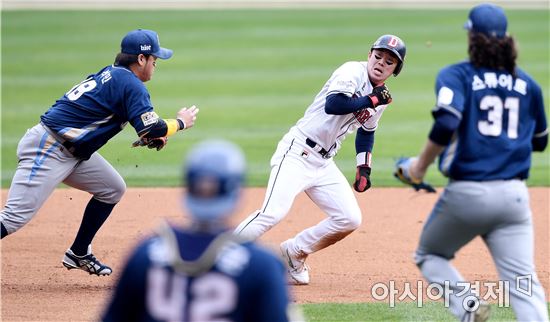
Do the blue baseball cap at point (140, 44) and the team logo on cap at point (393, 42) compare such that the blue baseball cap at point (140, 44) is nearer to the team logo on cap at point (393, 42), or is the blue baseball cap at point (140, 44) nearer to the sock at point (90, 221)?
the sock at point (90, 221)

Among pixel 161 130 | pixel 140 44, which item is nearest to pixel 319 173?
pixel 161 130

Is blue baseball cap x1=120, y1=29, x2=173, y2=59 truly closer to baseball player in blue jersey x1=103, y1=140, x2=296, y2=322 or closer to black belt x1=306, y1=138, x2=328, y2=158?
black belt x1=306, y1=138, x2=328, y2=158

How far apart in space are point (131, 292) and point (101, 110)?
3478 mm

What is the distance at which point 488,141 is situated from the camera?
4.80 meters

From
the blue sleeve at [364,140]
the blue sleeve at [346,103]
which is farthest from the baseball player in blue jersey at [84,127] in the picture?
the blue sleeve at [364,140]

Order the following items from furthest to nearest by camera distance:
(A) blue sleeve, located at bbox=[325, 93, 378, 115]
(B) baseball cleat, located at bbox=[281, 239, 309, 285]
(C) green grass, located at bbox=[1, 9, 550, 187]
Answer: (C) green grass, located at bbox=[1, 9, 550, 187] < (B) baseball cleat, located at bbox=[281, 239, 309, 285] < (A) blue sleeve, located at bbox=[325, 93, 378, 115]

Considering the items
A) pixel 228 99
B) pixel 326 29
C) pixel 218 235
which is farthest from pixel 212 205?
pixel 326 29

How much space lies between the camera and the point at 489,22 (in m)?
4.83

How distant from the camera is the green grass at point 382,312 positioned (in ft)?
20.4

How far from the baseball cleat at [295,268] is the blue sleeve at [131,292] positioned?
3832 mm

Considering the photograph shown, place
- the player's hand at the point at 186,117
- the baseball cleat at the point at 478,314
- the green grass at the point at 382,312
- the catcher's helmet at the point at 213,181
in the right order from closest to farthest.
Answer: the catcher's helmet at the point at 213,181
the baseball cleat at the point at 478,314
the green grass at the point at 382,312
the player's hand at the point at 186,117

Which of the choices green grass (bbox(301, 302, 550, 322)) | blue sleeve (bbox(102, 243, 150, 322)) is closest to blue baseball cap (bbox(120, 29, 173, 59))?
green grass (bbox(301, 302, 550, 322))

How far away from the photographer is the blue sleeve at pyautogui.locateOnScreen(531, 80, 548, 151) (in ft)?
16.2

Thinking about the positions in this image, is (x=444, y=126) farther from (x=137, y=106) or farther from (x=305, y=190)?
(x=137, y=106)
